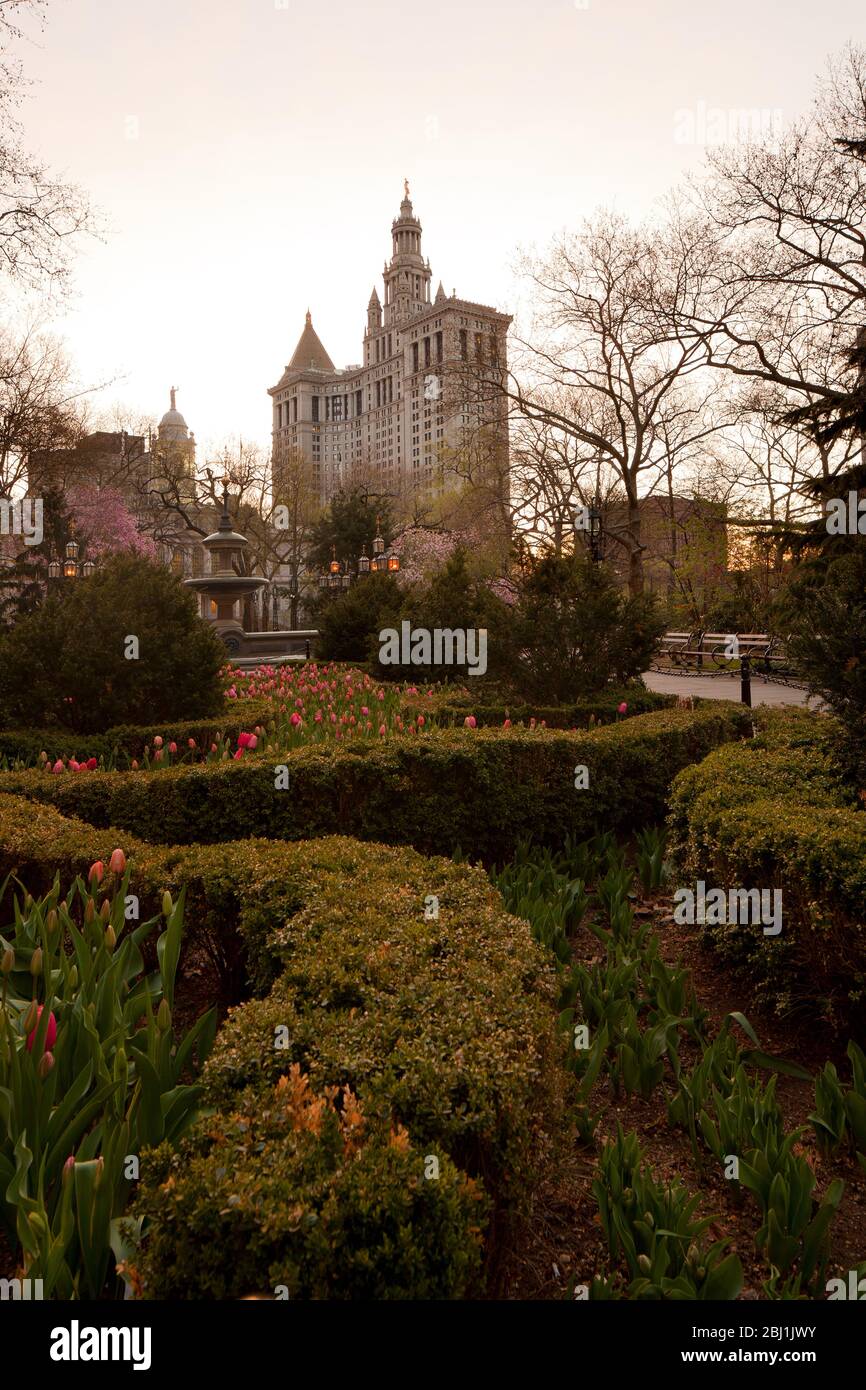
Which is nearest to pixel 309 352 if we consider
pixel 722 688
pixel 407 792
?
pixel 722 688

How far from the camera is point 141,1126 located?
2.25 metres

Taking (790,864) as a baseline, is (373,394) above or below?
above

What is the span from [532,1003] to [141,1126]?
111 cm

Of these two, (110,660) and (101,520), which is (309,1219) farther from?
(101,520)

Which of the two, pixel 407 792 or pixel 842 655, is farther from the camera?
pixel 407 792

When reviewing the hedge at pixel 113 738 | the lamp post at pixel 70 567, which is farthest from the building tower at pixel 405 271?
the hedge at pixel 113 738

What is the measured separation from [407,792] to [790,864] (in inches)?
Answer: 116

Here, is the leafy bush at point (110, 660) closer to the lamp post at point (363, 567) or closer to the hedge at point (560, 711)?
the hedge at point (560, 711)

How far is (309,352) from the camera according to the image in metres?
108

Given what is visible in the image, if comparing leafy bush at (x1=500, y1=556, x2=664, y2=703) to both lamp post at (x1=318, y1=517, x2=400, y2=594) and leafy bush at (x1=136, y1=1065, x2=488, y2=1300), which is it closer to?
leafy bush at (x1=136, y1=1065, x2=488, y2=1300)

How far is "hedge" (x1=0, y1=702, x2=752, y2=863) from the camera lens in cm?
577

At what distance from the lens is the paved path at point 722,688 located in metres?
18.0

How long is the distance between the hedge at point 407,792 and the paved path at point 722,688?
30.9 feet
